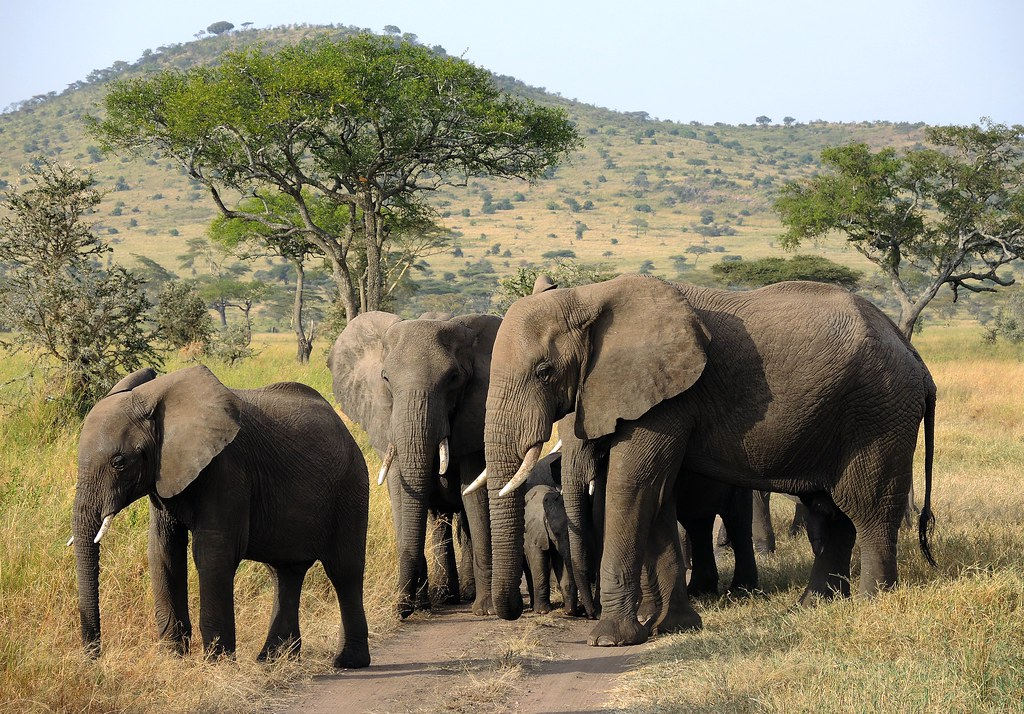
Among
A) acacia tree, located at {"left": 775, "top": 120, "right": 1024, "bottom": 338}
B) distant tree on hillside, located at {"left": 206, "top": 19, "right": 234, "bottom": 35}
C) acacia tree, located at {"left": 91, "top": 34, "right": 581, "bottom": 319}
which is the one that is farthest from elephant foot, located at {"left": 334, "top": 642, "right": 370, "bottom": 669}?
distant tree on hillside, located at {"left": 206, "top": 19, "right": 234, "bottom": 35}

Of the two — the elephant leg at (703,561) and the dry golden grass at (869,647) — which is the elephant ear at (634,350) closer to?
the dry golden grass at (869,647)

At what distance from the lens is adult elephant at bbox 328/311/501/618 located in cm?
802

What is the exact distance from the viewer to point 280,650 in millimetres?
6473

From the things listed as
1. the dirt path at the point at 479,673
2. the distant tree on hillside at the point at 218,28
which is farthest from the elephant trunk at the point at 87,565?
the distant tree on hillside at the point at 218,28

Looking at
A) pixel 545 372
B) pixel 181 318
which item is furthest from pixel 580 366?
pixel 181 318

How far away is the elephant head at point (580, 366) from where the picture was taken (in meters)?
6.86

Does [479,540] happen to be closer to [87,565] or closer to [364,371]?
[364,371]

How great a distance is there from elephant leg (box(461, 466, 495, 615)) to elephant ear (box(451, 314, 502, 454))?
37 cm

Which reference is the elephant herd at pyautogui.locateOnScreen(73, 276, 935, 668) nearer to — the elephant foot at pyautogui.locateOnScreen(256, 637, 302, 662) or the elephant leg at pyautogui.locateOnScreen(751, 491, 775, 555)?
the elephant foot at pyautogui.locateOnScreen(256, 637, 302, 662)

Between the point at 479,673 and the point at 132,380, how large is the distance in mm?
2370

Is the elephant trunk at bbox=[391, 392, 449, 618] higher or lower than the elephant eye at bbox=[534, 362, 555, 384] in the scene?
lower

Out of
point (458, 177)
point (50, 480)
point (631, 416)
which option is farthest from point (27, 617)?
point (458, 177)

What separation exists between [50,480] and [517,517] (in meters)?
3.71

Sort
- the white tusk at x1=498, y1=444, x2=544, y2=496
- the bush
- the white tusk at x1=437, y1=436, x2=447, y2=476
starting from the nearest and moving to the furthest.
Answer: the white tusk at x1=498, y1=444, x2=544, y2=496, the white tusk at x1=437, y1=436, x2=447, y2=476, the bush
